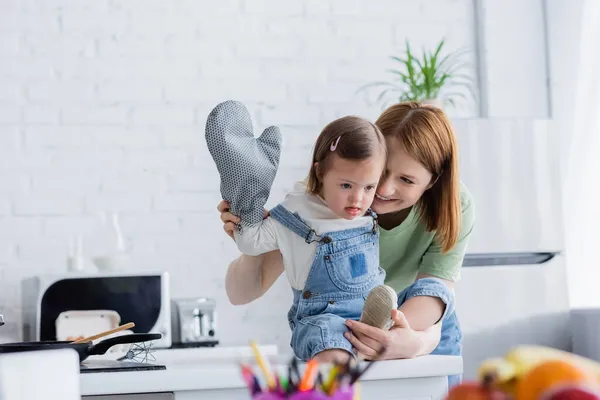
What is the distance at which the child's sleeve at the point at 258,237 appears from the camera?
1.59 metres

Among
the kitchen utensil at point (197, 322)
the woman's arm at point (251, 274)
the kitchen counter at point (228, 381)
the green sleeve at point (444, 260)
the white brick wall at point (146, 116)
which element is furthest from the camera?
the white brick wall at point (146, 116)

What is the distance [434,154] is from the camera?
5.97ft

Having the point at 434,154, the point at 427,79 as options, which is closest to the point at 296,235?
the point at 434,154

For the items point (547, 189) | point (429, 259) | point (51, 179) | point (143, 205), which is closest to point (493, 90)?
point (547, 189)

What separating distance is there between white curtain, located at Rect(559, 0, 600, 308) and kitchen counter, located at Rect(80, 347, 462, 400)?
2.61m

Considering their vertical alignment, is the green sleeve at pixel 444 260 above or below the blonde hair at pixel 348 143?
below

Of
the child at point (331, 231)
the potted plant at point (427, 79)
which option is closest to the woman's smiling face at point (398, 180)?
the child at point (331, 231)

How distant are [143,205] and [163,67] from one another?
573mm

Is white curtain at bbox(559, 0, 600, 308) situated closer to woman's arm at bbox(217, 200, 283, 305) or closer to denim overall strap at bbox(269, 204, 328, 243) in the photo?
woman's arm at bbox(217, 200, 283, 305)

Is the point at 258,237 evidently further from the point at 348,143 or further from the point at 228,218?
the point at 348,143

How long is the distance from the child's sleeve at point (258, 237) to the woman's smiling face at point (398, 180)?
26cm

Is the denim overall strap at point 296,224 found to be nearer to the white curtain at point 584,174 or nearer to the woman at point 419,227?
the woman at point 419,227

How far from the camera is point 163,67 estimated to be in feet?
11.9

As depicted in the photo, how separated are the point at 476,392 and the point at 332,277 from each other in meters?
1.13
